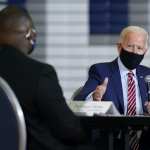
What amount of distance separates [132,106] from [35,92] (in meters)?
1.49

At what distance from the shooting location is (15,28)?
4219 mm

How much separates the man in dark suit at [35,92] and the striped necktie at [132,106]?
34.1 inches

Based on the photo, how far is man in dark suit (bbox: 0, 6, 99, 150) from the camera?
13.2ft

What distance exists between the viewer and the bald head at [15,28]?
422cm

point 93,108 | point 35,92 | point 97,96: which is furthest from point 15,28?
point 97,96

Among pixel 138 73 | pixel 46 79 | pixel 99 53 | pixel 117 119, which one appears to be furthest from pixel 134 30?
pixel 99 53

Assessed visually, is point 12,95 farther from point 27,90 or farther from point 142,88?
point 142,88

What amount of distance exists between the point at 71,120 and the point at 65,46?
658 cm

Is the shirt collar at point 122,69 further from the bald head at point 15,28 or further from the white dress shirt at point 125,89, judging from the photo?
the bald head at point 15,28

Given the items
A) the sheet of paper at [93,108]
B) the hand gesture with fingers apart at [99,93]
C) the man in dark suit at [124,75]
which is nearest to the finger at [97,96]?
the hand gesture with fingers apart at [99,93]

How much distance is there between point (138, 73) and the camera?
566 centimetres

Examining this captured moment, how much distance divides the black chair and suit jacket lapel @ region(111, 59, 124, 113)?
1.53m

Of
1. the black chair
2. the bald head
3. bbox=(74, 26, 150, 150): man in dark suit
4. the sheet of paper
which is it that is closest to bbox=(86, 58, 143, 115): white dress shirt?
bbox=(74, 26, 150, 150): man in dark suit

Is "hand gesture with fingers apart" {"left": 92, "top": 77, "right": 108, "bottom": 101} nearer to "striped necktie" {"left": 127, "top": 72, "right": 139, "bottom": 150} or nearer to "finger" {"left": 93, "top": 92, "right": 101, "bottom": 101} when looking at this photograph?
"finger" {"left": 93, "top": 92, "right": 101, "bottom": 101}
